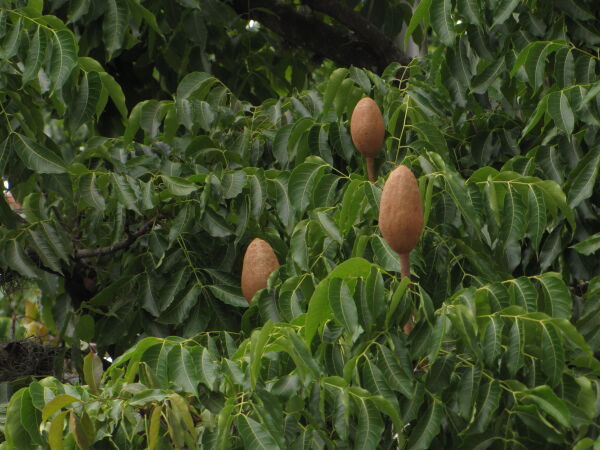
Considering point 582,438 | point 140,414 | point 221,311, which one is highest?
point 582,438

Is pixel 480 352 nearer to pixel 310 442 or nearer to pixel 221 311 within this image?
pixel 310 442

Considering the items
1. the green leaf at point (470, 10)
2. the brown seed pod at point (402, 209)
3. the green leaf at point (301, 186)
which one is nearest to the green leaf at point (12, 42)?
the green leaf at point (301, 186)

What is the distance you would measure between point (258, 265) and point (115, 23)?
1511mm

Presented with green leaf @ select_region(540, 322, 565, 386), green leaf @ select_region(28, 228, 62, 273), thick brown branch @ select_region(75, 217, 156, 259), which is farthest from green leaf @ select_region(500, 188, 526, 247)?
green leaf @ select_region(28, 228, 62, 273)

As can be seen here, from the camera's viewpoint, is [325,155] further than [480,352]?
Yes

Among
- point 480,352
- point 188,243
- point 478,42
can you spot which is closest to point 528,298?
point 480,352

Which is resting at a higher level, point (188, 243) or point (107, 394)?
point (107, 394)

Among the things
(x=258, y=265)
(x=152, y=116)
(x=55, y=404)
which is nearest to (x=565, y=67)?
(x=258, y=265)

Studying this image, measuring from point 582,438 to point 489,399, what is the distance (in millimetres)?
183

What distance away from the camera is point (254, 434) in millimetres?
2041

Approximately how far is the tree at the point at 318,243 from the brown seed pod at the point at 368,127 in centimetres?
9

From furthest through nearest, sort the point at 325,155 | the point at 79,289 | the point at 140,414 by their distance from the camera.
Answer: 1. the point at 79,289
2. the point at 325,155
3. the point at 140,414

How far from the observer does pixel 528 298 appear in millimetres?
2234

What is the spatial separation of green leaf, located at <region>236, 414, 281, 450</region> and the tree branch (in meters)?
2.86
